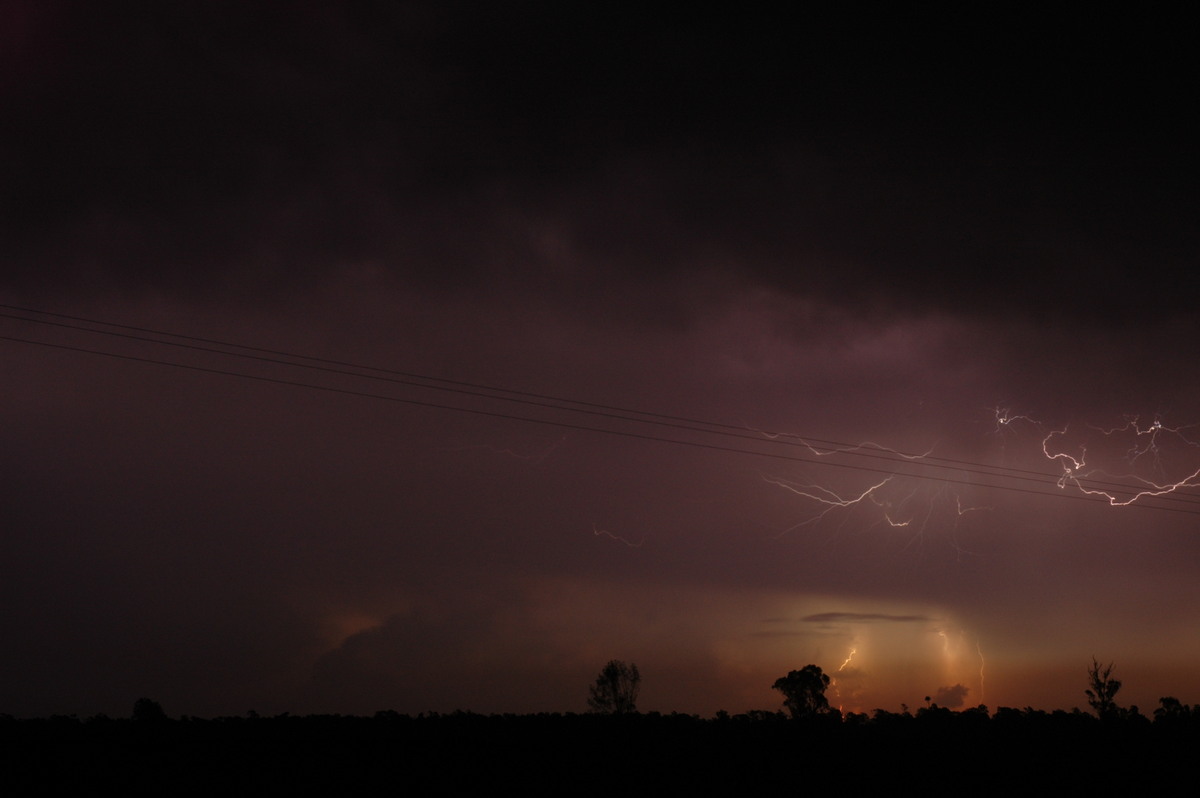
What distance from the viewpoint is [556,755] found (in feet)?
55.9

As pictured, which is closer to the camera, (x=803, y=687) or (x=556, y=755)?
(x=556, y=755)

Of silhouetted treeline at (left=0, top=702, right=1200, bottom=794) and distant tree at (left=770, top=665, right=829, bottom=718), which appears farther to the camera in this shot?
distant tree at (left=770, top=665, right=829, bottom=718)

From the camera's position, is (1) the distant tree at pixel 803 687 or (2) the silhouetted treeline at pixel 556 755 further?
(1) the distant tree at pixel 803 687

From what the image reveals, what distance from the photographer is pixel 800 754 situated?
18.1m

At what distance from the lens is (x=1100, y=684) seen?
44.9m

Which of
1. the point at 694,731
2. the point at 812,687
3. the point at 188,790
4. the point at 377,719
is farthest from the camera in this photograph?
the point at 812,687

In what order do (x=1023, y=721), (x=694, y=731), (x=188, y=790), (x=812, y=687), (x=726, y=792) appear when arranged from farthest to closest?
(x=812, y=687) → (x=1023, y=721) → (x=694, y=731) → (x=726, y=792) → (x=188, y=790)

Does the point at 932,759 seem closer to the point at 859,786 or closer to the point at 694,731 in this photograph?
the point at 859,786

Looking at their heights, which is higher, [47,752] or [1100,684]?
[1100,684]

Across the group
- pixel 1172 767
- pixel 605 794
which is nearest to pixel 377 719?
pixel 605 794

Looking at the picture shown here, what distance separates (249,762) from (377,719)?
6.15m

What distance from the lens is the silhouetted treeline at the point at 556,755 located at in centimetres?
1467

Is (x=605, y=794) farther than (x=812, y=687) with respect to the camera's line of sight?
No

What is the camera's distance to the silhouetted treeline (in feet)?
48.1
